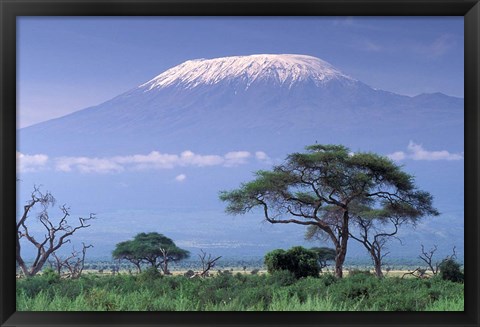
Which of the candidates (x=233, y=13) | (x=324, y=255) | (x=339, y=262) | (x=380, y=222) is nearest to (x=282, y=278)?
(x=339, y=262)

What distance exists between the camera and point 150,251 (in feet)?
31.5

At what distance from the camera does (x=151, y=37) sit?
1098cm

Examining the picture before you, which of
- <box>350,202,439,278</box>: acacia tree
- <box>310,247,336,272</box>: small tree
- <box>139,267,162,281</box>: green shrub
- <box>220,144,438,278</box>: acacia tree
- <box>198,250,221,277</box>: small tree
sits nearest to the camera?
<box>139,267,162,281</box>: green shrub

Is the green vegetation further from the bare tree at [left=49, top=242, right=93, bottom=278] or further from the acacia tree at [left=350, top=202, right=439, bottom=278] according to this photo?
the bare tree at [left=49, top=242, right=93, bottom=278]

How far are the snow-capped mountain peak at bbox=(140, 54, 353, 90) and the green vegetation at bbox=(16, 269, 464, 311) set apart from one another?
4.70 metres

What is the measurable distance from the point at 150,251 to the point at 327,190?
3039 millimetres

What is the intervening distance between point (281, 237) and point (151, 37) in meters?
3.61

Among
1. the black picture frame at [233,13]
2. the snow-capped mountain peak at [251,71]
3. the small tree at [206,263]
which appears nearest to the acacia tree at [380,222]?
the small tree at [206,263]

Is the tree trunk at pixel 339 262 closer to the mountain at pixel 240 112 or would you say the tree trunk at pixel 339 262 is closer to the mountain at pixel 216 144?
the mountain at pixel 216 144

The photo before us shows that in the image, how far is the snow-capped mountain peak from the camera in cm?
1080

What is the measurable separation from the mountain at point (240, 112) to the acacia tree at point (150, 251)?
1.71 metres

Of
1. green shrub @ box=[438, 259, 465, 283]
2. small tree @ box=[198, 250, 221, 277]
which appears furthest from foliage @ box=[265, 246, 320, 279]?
small tree @ box=[198, 250, 221, 277]
